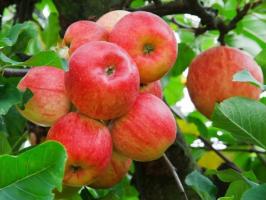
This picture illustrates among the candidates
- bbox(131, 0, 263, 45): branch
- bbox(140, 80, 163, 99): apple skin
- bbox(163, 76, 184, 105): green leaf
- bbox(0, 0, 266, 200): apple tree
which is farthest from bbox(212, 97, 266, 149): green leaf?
bbox(163, 76, 184, 105): green leaf

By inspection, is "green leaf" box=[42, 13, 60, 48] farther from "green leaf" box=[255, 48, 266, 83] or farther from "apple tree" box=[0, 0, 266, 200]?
"green leaf" box=[255, 48, 266, 83]

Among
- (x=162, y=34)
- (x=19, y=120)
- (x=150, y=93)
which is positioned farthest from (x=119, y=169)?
(x=19, y=120)

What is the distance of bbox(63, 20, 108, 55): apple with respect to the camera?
3.16ft

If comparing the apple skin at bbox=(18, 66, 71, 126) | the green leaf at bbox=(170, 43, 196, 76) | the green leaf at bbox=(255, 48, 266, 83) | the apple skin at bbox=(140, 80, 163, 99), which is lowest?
the green leaf at bbox=(170, 43, 196, 76)

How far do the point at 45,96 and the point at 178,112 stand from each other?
2.84 ft

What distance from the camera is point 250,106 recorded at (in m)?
0.94

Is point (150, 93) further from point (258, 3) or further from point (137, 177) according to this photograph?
point (258, 3)

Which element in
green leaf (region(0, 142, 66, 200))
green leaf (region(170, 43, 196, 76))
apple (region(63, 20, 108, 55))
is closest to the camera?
green leaf (region(0, 142, 66, 200))

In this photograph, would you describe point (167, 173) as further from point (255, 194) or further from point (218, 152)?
point (255, 194)

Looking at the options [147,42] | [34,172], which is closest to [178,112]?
[147,42]

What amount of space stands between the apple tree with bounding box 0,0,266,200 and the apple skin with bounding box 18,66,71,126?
0.06 feet

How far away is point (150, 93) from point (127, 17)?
0.44ft

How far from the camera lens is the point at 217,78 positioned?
1.36m

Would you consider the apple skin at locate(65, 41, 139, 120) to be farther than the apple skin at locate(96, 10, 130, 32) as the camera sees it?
No
